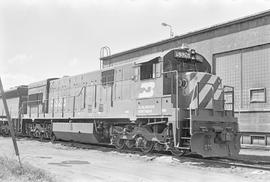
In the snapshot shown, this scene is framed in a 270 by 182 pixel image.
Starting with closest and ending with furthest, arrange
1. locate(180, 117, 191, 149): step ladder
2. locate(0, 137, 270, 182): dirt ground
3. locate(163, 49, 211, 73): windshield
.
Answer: locate(0, 137, 270, 182): dirt ground < locate(180, 117, 191, 149): step ladder < locate(163, 49, 211, 73): windshield

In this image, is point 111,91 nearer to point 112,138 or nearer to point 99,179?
point 112,138

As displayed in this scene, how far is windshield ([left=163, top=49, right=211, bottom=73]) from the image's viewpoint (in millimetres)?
12367

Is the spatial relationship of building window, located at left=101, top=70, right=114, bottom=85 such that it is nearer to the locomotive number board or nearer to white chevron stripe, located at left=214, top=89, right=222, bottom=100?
the locomotive number board

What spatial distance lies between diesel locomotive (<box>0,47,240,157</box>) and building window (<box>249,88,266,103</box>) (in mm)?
5062

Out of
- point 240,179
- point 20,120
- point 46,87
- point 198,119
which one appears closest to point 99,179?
point 240,179

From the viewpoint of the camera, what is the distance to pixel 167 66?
12.3 m

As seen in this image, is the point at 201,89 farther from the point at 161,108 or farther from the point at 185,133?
the point at 185,133

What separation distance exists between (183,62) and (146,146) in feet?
10.7

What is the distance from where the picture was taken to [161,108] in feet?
39.8

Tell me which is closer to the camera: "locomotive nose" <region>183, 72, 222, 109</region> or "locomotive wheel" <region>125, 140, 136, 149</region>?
"locomotive nose" <region>183, 72, 222, 109</region>

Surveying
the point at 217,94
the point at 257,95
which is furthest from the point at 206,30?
the point at 217,94

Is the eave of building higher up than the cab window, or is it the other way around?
the eave of building

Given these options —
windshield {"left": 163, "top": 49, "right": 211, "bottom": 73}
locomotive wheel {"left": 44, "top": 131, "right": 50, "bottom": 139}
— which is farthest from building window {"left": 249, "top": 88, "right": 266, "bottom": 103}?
locomotive wheel {"left": 44, "top": 131, "right": 50, "bottom": 139}

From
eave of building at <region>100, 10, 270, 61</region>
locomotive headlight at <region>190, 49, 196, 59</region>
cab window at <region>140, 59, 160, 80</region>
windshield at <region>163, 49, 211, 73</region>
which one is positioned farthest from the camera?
eave of building at <region>100, 10, 270, 61</region>
